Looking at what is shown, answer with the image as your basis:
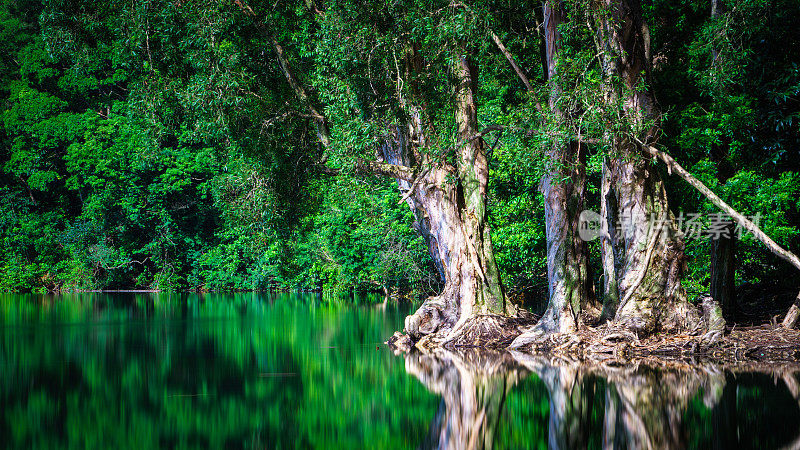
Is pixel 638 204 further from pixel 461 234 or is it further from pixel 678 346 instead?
pixel 461 234

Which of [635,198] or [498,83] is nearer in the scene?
[635,198]

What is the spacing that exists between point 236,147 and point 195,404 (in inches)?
412

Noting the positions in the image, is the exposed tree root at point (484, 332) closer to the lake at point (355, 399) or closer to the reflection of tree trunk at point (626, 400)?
the lake at point (355, 399)

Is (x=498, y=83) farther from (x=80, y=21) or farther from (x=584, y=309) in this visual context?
(x=80, y=21)

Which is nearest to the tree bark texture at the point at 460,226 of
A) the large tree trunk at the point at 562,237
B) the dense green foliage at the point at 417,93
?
the dense green foliage at the point at 417,93

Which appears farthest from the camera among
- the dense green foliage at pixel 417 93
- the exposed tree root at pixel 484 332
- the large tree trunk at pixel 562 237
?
the exposed tree root at pixel 484 332

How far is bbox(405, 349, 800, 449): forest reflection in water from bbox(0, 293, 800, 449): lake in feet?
0.09

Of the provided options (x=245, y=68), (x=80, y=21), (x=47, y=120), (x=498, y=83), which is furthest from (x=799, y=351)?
(x=47, y=120)

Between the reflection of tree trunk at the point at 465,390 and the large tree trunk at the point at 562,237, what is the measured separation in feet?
4.79

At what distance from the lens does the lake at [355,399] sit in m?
8.51

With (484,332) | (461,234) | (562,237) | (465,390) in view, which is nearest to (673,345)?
(562,237)

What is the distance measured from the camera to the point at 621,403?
10031mm

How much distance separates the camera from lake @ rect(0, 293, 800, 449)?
851 centimetres

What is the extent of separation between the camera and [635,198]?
52.5 ft
